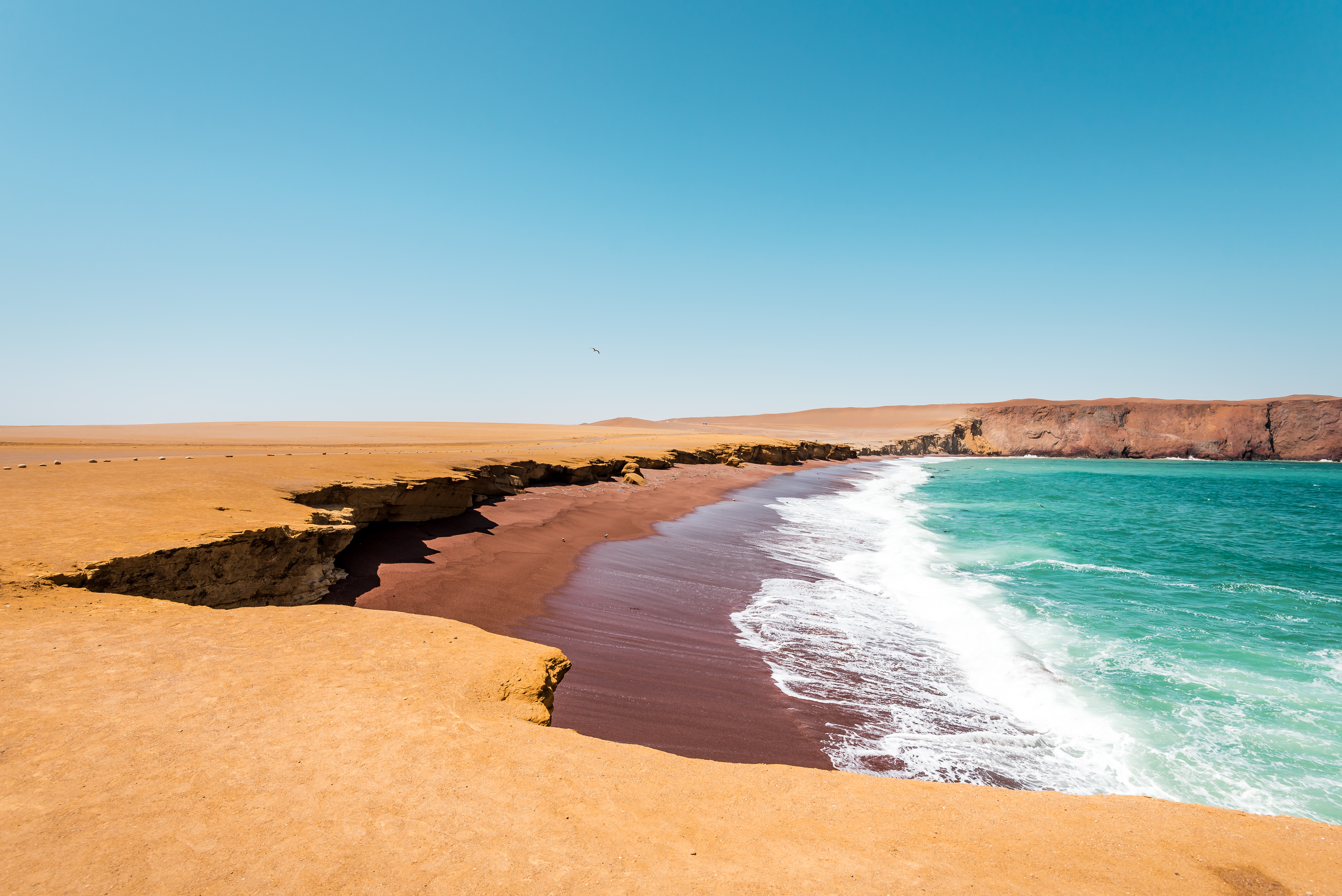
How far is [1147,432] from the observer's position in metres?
98.6

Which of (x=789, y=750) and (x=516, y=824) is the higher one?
(x=516, y=824)

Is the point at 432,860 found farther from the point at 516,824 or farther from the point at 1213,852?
the point at 1213,852

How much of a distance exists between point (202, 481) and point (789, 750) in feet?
43.2

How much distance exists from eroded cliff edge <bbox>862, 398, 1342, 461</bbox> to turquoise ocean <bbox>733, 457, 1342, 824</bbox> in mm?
69549

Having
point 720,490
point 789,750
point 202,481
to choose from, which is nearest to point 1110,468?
point 720,490

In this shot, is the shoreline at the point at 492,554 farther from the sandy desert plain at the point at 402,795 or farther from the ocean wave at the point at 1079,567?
the ocean wave at the point at 1079,567

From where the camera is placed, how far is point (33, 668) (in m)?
4.54

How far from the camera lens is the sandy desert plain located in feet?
9.48

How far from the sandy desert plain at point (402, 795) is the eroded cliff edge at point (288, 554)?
49mm

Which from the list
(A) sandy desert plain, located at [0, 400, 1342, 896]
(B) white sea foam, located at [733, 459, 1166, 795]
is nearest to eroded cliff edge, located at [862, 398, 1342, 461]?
(B) white sea foam, located at [733, 459, 1166, 795]

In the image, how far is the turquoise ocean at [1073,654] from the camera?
6863mm

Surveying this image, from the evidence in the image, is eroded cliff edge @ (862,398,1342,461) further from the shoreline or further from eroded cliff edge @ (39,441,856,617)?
eroded cliff edge @ (39,441,856,617)

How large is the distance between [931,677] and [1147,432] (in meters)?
121

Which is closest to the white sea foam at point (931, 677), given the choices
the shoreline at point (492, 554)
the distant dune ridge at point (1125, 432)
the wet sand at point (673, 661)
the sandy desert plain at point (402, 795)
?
the wet sand at point (673, 661)
